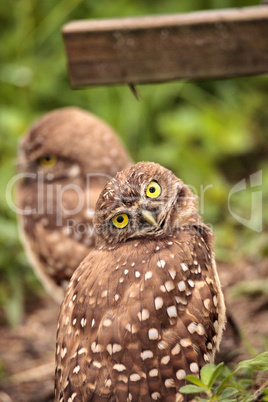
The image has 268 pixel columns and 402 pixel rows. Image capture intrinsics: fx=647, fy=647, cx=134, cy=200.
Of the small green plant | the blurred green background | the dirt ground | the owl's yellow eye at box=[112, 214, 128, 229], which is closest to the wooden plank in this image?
the owl's yellow eye at box=[112, 214, 128, 229]

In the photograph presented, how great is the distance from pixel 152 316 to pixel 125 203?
0.47 m

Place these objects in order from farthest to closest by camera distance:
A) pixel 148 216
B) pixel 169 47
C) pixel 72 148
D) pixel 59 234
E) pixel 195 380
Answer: pixel 72 148, pixel 59 234, pixel 169 47, pixel 148 216, pixel 195 380

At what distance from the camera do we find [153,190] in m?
2.57

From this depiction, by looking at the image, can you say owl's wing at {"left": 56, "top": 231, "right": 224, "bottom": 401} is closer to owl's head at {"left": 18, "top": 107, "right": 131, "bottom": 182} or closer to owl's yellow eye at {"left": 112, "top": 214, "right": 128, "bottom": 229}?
owl's yellow eye at {"left": 112, "top": 214, "right": 128, "bottom": 229}

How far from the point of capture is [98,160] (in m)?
4.11

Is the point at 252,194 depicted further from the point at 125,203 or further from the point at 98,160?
the point at 125,203

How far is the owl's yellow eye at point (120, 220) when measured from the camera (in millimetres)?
2536

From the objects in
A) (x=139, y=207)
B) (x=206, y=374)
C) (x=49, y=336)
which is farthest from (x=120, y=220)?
(x=49, y=336)

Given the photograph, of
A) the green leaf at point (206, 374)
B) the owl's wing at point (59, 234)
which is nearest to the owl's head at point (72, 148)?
the owl's wing at point (59, 234)

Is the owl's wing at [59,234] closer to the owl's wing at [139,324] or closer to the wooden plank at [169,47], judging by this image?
the wooden plank at [169,47]

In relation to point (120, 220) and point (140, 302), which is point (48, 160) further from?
point (140, 302)

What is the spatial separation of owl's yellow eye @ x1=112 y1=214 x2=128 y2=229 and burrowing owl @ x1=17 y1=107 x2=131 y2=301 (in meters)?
1.33

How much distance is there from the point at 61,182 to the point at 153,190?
165cm

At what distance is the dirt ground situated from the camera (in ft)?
10.7
